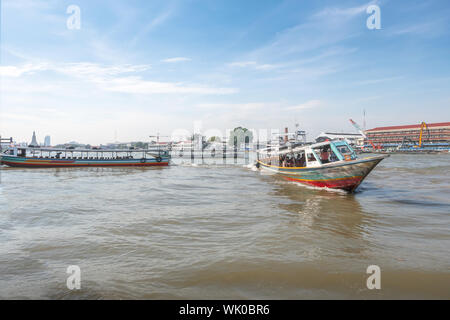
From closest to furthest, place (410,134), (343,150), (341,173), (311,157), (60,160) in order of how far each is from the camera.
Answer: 1. (341,173)
2. (343,150)
3. (311,157)
4. (60,160)
5. (410,134)

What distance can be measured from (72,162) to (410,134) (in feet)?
343

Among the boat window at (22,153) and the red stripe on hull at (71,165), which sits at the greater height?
the boat window at (22,153)

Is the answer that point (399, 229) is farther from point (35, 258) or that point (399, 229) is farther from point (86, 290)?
point (35, 258)

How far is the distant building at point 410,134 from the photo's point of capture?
272 feet

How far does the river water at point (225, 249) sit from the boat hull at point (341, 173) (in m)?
1.68

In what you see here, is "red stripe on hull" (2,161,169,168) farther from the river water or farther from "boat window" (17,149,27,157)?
the river water

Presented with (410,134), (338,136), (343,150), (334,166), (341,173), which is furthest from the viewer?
(410,134)

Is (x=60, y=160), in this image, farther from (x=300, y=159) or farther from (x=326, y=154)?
(x=326, y=154)

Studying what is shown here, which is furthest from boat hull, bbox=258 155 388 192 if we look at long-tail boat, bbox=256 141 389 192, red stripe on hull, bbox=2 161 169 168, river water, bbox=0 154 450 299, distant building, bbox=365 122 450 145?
distant building, bbox=365 122 450 145

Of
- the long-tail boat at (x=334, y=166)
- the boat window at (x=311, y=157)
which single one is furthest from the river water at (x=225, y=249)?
the boat window at (x=311, y=157)

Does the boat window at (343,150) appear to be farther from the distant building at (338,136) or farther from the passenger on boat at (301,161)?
the passenger on boat at (301,161)

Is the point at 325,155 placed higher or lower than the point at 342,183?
higher

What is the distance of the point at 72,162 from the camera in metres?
33.1

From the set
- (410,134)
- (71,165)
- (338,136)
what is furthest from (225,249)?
(410,134)
